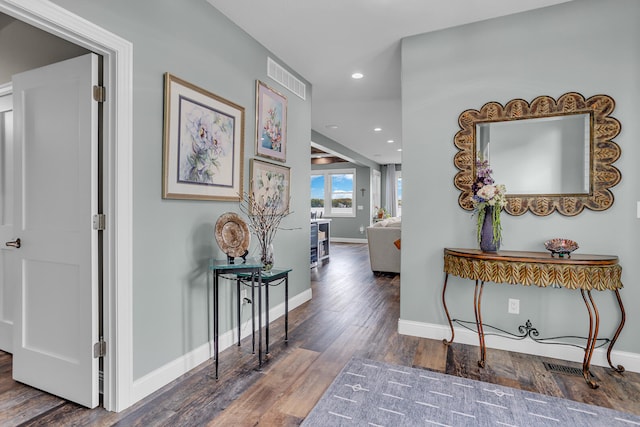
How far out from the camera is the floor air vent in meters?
2.33

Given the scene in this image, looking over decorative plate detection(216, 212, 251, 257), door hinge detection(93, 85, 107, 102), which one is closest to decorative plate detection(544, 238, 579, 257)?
decorative plate detection(216, 212, 251, 257)

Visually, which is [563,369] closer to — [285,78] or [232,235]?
[232,235]

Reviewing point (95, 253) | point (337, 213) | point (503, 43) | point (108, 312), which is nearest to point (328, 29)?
point (503, 43)

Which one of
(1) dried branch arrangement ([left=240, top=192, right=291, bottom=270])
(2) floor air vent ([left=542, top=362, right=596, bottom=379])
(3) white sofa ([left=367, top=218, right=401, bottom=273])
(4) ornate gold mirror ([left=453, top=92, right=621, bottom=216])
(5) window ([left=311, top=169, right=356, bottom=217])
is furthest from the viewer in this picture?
(5) window ([left=311, top=169, right=356, bottom=217])

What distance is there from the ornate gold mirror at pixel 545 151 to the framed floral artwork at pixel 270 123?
5.61 feet

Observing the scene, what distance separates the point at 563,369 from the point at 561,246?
88 cm

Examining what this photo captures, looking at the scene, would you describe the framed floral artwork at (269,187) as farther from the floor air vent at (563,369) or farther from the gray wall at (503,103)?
the floor air vent at (563,369)

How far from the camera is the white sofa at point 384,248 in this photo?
5539 mm

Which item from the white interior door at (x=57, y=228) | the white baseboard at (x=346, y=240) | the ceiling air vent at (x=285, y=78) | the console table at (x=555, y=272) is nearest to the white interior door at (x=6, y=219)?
the white interior door at (x=57, y=228)

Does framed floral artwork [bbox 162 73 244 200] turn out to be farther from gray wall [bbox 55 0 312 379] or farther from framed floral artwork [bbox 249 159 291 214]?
framed floral artwork [bbox 249 159 291 214]

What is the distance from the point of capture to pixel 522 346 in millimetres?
2670

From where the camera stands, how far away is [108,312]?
191cm

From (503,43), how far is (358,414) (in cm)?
294

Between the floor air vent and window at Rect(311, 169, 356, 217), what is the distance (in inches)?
349
